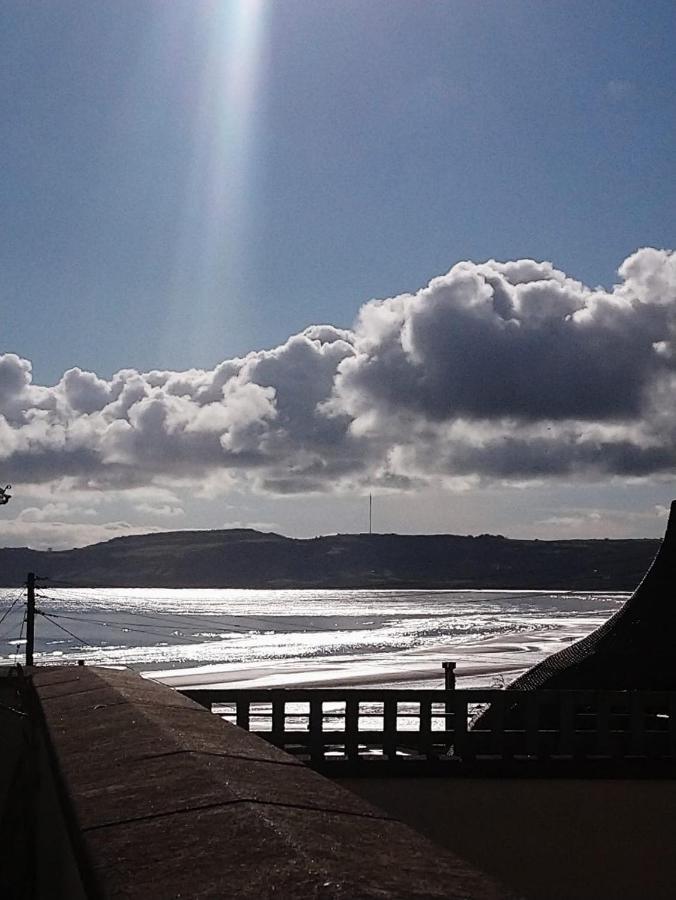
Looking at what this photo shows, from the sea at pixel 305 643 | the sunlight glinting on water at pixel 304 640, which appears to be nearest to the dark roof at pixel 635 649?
the sea at pixel 305 643

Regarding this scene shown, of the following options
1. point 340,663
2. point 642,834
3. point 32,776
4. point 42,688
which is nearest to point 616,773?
point 642,834

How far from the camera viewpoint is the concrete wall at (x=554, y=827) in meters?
7.34

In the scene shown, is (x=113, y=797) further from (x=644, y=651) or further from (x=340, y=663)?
(x=340, y=663)

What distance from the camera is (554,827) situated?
27.7ft

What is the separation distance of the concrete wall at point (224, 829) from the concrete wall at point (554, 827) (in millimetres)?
3643

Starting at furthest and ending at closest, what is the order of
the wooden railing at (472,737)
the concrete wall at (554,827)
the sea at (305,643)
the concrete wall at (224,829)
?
the sea at (305,643) → the wooden railing at (472,737) → the concrete wall at (554,827) → the concrete wall at (224,829)

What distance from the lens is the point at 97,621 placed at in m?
162

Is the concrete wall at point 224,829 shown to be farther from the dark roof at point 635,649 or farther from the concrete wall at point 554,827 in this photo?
the dark roof at point 635,649

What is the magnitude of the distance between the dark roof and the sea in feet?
56.5

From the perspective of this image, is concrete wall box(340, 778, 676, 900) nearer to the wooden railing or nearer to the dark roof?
the wooden railing

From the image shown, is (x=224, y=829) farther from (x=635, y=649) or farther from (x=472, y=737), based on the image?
(x=635, y=649)

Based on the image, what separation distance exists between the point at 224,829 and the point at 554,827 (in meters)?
6.40

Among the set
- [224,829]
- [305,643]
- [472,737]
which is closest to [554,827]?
[472,737]

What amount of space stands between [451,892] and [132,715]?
2.73 m
